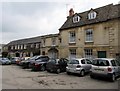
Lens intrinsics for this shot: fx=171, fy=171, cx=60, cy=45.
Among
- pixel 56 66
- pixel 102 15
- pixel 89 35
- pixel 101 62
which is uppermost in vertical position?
pixel 102 15

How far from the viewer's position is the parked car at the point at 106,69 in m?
13.2

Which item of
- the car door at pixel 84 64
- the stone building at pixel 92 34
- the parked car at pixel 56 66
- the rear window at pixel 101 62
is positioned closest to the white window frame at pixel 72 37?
the stone building at pixel 92 34

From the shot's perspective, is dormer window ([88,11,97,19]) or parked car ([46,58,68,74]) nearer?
parked car ([46,58,68,74])

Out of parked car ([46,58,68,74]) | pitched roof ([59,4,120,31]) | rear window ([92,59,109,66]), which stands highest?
pitched roof ([59,4,120,31])

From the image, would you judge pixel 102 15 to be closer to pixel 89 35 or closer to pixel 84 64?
pixel 89 35

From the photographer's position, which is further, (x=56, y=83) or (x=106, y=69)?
(x=106, y=69)

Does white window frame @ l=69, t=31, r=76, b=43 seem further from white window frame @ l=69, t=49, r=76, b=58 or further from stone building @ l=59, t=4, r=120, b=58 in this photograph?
white window frame @ l=69, t=49, r=76, b=58

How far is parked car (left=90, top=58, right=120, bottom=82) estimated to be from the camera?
13.2 m

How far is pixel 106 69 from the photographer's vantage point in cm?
1323

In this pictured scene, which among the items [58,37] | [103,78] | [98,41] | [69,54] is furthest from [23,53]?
[103,78]

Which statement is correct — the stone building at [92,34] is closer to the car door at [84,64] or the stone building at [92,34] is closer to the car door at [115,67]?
the car door at [84,64]

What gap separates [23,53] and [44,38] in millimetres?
22571

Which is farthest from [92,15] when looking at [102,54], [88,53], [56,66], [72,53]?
[56,66]

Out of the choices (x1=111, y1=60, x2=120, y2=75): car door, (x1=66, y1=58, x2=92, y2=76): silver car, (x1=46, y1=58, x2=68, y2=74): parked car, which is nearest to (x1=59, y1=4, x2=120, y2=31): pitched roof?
(x1=66, y1=58, x2=92, y2=76): silver car
